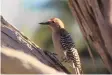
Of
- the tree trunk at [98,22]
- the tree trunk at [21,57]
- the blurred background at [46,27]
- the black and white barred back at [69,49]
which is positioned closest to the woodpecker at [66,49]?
the black and white barred back at [69,49]

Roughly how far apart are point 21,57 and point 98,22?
118 cm

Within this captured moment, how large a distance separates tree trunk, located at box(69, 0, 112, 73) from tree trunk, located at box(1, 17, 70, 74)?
67cm

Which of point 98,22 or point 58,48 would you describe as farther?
point 58,48

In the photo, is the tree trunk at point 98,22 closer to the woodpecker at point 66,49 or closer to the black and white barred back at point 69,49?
the woodpecker at point 66,49

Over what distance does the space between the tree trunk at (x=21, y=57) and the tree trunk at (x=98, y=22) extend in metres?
0.67

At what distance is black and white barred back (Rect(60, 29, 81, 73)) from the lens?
5070 mm

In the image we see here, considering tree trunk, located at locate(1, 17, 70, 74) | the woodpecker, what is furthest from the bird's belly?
tree trunk, located at locate(1, 17, 70, 74)

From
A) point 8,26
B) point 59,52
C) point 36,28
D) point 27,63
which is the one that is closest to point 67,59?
point 59,52

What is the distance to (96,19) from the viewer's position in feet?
11.1

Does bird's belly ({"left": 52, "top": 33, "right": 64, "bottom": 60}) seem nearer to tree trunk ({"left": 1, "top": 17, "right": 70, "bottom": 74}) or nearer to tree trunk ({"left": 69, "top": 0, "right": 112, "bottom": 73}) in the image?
tree trunk ({"left": 69, "top": 0, "right": 112, "bottom": 73})

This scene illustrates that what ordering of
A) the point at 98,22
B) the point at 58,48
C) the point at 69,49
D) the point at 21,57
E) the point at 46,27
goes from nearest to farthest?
the point at 21,57, the point at 98,22, the point at 69,49, the point at 58,48, the point at 46,27

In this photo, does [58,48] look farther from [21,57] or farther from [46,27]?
[46,27]

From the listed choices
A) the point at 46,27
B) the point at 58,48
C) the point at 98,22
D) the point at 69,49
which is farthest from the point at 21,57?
the point at 46,27

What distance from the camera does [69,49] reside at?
5.20 meters
